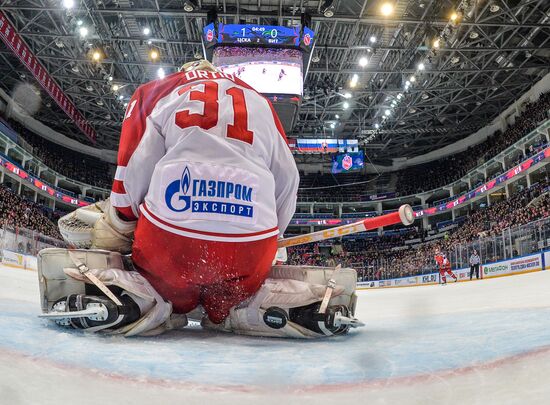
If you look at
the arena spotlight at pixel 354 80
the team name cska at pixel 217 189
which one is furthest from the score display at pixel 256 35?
the team name cska at pixel 217 189

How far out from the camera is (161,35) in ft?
54.1

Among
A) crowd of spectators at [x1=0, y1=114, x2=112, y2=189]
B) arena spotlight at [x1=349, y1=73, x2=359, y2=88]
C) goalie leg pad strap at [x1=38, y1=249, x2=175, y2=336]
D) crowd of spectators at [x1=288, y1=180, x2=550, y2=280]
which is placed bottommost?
goalie leg pad strap at [x1=38, y1=249, x2=175, y2=336]

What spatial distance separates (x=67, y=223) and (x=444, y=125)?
2719 centimetres

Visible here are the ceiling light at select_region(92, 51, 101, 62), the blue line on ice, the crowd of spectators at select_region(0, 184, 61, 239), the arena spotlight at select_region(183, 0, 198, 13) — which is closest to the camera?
the blue line on ice

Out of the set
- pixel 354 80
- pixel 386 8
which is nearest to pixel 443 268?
pixel 386 8

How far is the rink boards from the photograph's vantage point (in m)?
10.7

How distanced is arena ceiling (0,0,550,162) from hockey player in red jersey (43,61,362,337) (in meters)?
12.8

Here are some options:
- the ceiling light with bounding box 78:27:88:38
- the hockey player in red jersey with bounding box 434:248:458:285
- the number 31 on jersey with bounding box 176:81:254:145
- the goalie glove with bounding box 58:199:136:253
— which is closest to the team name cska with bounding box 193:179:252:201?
the number 31 on jersey with bounding box 176:81:254:145

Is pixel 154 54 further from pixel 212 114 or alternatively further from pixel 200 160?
pixel 200 160

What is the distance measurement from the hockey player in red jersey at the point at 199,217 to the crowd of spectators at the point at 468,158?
66.7 ft

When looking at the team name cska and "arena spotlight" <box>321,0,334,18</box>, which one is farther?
"arena spotlight" <box>321,0,334,18</box>

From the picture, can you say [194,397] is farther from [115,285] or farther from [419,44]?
[419,44]

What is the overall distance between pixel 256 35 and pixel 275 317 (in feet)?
32.7

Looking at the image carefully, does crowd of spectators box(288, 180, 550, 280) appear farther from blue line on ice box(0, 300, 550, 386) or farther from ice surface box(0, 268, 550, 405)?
ice surface box(0, 268, 550, 405)
